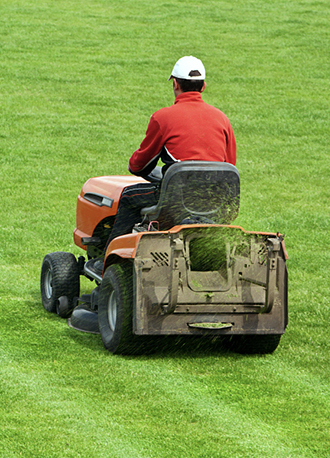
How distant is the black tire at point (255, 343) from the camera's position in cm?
520

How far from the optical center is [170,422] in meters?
3.95

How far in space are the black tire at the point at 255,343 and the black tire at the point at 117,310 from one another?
0.75 meters

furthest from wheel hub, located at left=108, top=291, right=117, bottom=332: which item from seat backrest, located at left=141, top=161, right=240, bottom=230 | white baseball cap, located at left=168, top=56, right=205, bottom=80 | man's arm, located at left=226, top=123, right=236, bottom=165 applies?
white baseball cap, located at left=168, top=56, right=205, bottom=80

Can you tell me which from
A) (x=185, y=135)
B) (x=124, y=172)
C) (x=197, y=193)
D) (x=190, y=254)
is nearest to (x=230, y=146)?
(x=185, y=135)

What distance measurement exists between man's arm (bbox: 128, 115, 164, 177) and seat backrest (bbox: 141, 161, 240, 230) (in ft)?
0.92

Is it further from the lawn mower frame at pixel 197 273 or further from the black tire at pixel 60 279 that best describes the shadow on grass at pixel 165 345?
the black tire at pixel 60 279

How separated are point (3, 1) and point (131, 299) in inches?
802

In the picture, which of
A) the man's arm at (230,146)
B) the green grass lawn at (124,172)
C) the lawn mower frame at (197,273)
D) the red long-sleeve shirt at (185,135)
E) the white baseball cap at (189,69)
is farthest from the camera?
the man's arm at (230,146)

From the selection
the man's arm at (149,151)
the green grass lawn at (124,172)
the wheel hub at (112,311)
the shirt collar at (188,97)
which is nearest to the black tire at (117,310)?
the wheel hub at (112,311)

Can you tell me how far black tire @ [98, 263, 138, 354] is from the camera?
489 cm

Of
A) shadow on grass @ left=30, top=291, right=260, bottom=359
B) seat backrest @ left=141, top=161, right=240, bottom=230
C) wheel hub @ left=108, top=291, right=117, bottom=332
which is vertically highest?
seat backrest @ left=141, top=161, right=240, bottom=230

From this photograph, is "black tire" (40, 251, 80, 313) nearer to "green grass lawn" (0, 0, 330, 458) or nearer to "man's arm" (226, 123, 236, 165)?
"green grass lawn" (0, 0, 330, 458)

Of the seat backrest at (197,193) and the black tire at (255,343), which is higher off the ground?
the seat backrest at (197,193)

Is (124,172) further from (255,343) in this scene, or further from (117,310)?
(117,310)
